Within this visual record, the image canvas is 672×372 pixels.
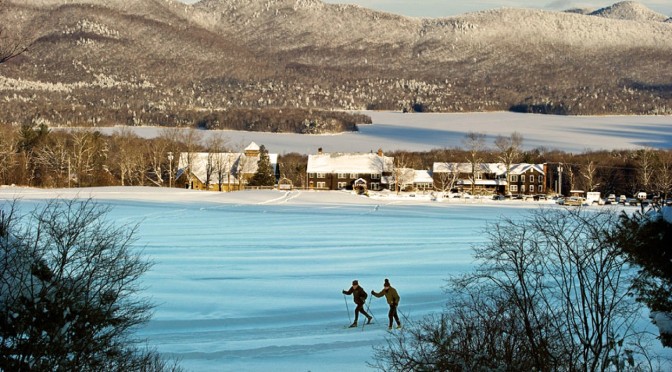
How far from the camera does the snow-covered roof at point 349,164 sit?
11456 centimetres

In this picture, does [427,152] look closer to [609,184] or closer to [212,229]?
[609,184]

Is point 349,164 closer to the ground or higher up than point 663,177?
higher up

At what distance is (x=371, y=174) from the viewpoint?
4513 inches

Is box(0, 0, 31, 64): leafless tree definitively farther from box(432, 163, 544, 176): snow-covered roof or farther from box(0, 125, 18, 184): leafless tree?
Result: box(432, 163, 544, 176): snow-covered roof

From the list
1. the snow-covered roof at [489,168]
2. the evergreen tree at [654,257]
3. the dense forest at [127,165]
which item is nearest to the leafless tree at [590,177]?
the dense forest at [127,165]

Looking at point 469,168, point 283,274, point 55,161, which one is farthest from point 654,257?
point 469,168

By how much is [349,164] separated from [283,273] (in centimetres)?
8494

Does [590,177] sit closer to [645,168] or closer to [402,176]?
[645,168]

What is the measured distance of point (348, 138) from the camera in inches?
7559

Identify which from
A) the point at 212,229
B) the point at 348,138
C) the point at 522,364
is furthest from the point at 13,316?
the point at 348,138

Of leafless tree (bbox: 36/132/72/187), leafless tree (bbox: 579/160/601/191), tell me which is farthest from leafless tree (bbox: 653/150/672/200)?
leafless tree (bbox: 36/132/72/187)

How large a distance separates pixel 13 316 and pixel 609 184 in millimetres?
100839

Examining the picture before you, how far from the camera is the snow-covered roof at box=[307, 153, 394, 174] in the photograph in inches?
4510

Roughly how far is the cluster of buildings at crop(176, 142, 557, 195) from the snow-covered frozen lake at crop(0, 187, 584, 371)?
4463 centimetres
